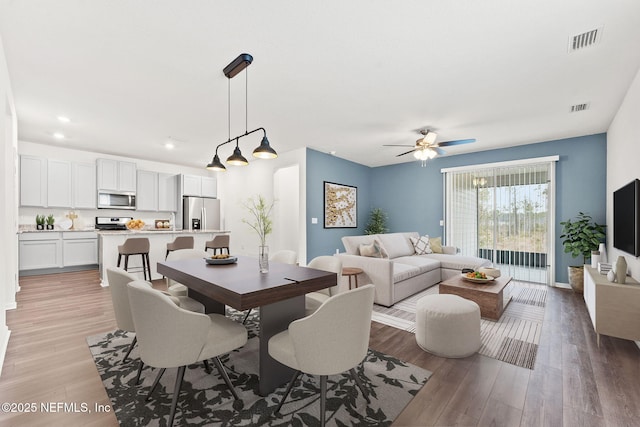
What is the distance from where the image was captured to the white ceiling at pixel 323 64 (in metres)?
2.07

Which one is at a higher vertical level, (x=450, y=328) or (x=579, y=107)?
(x=579, y=107)

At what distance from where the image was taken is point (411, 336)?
114 inches

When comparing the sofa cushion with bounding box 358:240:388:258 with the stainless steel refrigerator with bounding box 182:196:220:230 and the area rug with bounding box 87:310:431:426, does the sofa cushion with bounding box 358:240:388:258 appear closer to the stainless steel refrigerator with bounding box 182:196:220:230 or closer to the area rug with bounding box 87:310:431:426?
the area rug with bounding box 87:310:431:426

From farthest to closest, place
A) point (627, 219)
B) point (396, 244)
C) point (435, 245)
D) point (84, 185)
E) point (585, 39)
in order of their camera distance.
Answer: point (84, 185), point (435, 245), point (396, 244), point (627, 219), point (585, 39)

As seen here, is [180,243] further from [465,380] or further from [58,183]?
[465,380]

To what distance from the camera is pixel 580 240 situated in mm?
4625

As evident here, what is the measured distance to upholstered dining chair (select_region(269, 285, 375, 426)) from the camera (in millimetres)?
1516

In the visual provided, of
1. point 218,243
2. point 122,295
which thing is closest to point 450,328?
point 122,295

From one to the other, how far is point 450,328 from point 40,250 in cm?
741

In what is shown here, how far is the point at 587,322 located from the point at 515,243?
8.28ft

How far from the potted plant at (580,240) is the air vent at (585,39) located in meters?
3.30

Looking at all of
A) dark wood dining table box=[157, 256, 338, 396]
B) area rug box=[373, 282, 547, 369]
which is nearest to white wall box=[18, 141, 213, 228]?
dark wood dining table box=[157, 256, 338, 396]

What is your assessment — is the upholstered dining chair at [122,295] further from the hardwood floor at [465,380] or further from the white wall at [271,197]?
the white wall at [271,197]

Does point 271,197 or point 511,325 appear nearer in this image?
point 511,325
